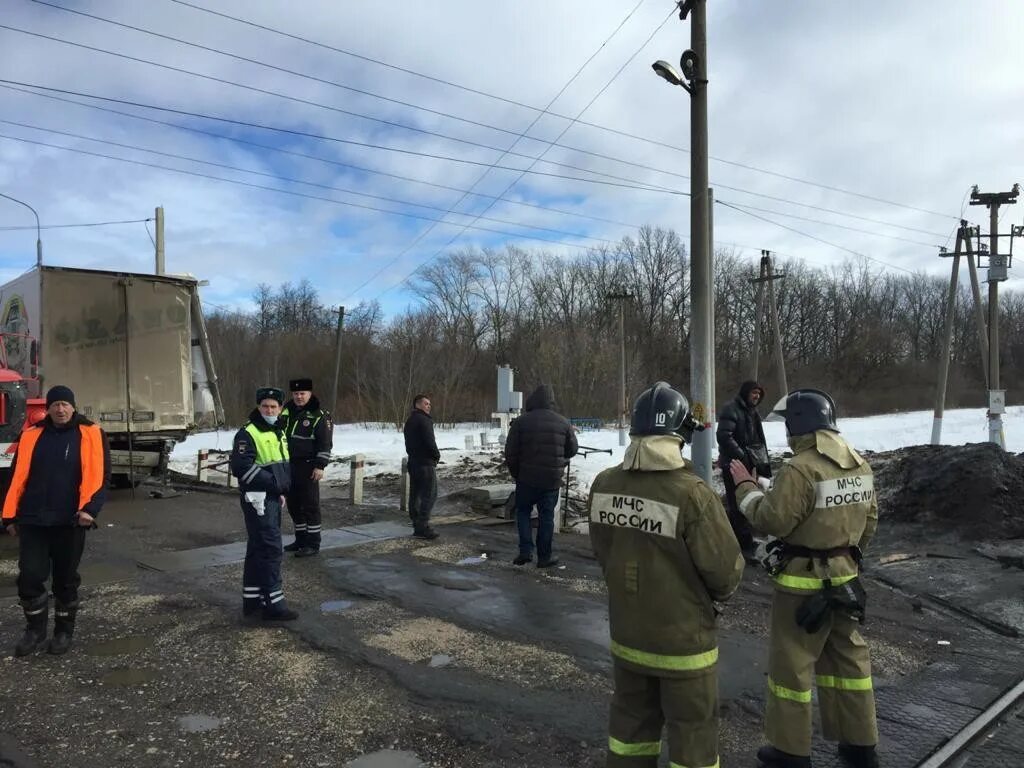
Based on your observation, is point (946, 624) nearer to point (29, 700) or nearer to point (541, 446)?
point (541, 446)

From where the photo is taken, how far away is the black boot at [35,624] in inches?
204

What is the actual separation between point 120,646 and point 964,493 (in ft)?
33.5

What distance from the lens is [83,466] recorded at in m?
5.30

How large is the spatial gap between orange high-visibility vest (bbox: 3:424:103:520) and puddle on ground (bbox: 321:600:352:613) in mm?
2057

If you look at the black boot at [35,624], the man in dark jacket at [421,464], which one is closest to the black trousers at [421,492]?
the man in dark jacket at [421,464]

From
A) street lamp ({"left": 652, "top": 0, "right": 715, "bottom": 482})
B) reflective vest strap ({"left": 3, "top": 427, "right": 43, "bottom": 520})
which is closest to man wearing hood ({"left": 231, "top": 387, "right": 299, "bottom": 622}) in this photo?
reflective vest strap ({"left": 3, "top": 427, "right": 43, "bottom": 520})

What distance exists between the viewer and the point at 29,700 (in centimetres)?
438

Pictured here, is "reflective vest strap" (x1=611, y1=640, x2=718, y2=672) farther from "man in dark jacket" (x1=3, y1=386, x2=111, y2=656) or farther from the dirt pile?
the dirt pile

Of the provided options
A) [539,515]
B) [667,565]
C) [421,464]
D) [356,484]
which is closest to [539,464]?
[539,515]

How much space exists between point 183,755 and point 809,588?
3.23 metres

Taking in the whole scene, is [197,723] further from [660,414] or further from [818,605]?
[818,605]

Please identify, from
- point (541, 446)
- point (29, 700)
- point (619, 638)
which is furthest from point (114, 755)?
point (541, 446)

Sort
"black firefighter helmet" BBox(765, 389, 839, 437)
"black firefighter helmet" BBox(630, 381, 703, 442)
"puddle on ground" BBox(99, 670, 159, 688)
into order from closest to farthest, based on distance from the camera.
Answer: "black firefighter helmet" BBox(630, 381, 703, 442), "black firefighter helmet" BBox(765, 389, 839, 437), "puddle on ground" BBox(99, 670, 159, 688)

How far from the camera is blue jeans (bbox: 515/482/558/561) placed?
7.73 meters
